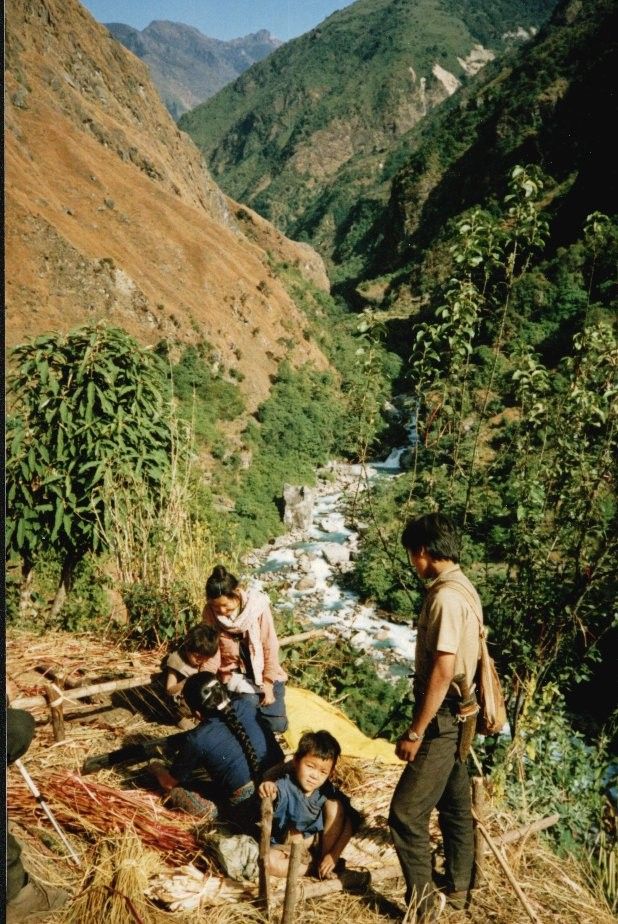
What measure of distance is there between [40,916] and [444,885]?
174cm

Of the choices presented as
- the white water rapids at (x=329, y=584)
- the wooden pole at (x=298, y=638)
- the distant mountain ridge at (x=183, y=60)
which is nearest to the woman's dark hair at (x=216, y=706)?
the wooden pole at (x=298, y=638)

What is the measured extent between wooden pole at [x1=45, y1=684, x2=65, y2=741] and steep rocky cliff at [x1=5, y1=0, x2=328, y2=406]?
12525 millimetres

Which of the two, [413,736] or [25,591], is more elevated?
[413,736]

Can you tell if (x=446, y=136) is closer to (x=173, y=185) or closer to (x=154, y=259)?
(x=173, y=185)

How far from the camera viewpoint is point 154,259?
68.4 feet

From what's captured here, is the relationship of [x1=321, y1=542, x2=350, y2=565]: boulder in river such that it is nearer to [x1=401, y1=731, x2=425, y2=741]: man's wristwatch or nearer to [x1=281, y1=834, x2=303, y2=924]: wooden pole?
[x1=401, y1=731, x2=425, y2=741]: man's wristwatch

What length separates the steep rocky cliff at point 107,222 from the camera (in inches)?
631

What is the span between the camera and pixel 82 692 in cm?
348

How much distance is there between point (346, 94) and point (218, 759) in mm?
100734

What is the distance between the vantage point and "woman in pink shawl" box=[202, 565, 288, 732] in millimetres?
3443

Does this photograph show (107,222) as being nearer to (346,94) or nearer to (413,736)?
(413,736)

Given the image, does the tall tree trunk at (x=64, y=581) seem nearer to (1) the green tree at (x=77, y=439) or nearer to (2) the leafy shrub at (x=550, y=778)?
(1) the green tree at (x=77, y=439)

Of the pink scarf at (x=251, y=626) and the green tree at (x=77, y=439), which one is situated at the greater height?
the green tree at (x=77, y=439)

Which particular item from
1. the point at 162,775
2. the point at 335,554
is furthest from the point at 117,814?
the point at 335,554
